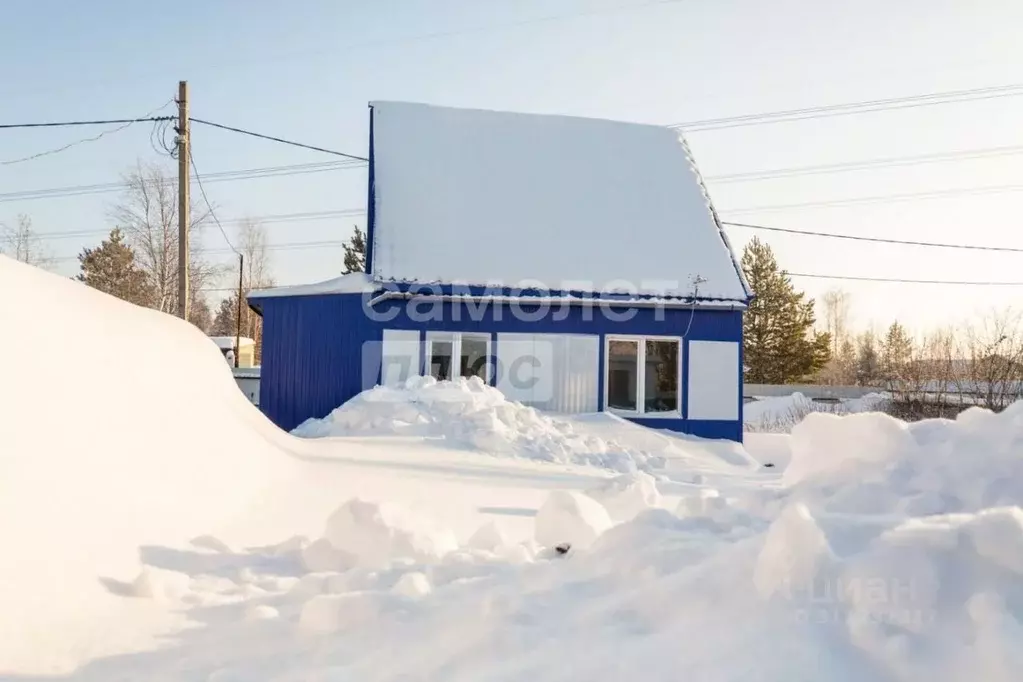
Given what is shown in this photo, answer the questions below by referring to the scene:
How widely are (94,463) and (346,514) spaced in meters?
1.41

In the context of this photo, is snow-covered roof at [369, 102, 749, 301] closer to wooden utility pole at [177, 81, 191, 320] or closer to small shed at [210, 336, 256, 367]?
wooden utility pole at [177, 81, 191, 320]

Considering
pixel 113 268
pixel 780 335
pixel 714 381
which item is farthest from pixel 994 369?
pixel 113 268

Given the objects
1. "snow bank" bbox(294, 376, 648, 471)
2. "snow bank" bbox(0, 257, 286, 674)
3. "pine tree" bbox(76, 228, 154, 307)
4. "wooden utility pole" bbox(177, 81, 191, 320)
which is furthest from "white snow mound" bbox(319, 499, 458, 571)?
"pine tree" bbox(76, 228, 154, 307)

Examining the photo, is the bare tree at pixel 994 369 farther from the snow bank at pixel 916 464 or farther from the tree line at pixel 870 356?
the snow bank at pixel 916 464

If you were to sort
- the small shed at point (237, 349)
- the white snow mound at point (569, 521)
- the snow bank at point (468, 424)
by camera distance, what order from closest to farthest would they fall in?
the white snow mound at point (569, 521) → the snow bank at point (468, 424) → the small shed at point (237, 349)

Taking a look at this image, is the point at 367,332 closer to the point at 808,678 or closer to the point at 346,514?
the point at 346,514

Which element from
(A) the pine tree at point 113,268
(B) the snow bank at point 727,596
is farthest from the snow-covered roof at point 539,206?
(A) the pine tree at point 113,268

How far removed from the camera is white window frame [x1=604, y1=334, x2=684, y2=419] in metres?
13.4

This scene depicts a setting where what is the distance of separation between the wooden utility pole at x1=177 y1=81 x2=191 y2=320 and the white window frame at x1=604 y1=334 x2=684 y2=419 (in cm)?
880

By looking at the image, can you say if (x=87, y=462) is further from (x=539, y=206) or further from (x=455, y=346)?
(x=539, y=206)

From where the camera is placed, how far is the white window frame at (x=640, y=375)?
1345 centimetres

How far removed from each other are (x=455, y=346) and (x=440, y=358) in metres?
0.36

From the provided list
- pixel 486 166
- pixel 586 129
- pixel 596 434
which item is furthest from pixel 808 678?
pixel 586 129

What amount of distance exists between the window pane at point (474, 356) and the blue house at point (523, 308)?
3 cm
